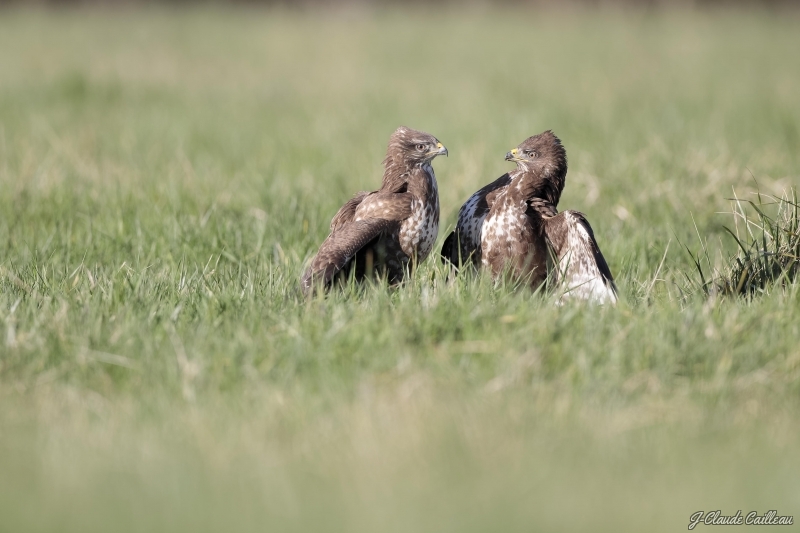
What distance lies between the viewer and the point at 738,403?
11.7 feet

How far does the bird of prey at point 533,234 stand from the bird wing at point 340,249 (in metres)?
0.51

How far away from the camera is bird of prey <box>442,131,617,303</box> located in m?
4.70

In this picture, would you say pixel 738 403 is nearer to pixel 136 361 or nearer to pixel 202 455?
pixel 202 455

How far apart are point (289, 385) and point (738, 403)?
1687 mm

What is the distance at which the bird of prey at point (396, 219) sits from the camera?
15.3ft

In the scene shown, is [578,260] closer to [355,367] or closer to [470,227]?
[470,227]
